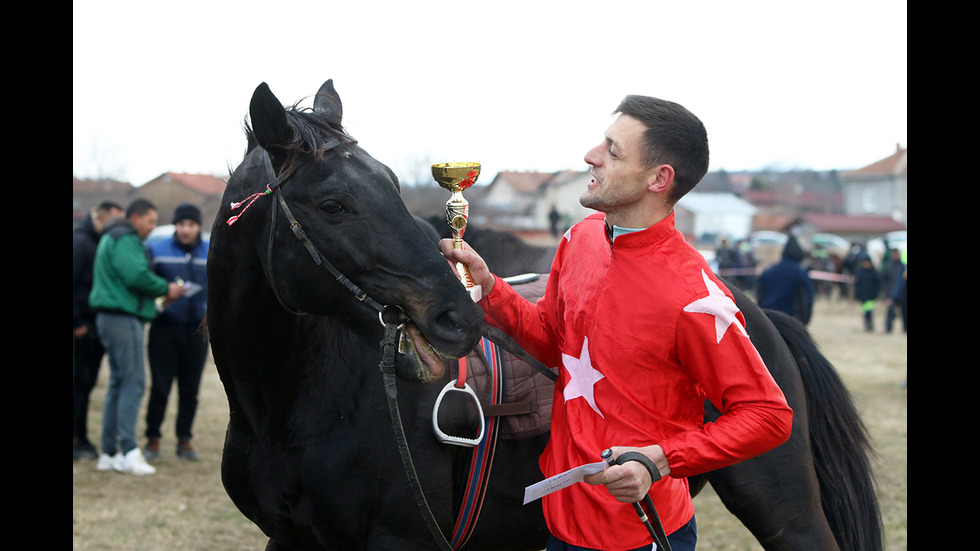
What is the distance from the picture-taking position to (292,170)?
2316 mm

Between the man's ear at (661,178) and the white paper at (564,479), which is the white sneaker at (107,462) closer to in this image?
the white paper at (564,479)

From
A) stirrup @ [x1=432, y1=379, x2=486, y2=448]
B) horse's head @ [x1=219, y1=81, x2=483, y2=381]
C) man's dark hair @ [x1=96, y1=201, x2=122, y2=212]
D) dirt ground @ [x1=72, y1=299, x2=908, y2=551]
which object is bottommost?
dirt ground @ [x1=72, y1=299, x2=908, y2=551]

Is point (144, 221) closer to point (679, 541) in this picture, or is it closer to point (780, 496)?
point (780, 496)

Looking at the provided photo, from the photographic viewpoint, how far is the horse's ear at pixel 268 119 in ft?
7.37

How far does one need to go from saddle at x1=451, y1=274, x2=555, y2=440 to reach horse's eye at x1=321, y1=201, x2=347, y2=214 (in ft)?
2.58

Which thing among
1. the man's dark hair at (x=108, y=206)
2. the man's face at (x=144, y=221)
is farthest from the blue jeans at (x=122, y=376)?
the man's dark hair at (x=108, y=206)

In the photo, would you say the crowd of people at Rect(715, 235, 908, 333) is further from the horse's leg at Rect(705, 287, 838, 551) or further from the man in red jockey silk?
the man in red jockey silk

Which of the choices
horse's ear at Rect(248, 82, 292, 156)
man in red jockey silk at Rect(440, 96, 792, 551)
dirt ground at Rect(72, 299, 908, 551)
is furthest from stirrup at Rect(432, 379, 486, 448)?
dirt ground at Rect(72, 299, 908, 551)

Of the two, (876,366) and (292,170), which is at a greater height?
(292,170)

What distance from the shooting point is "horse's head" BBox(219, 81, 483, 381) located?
7.09ft
